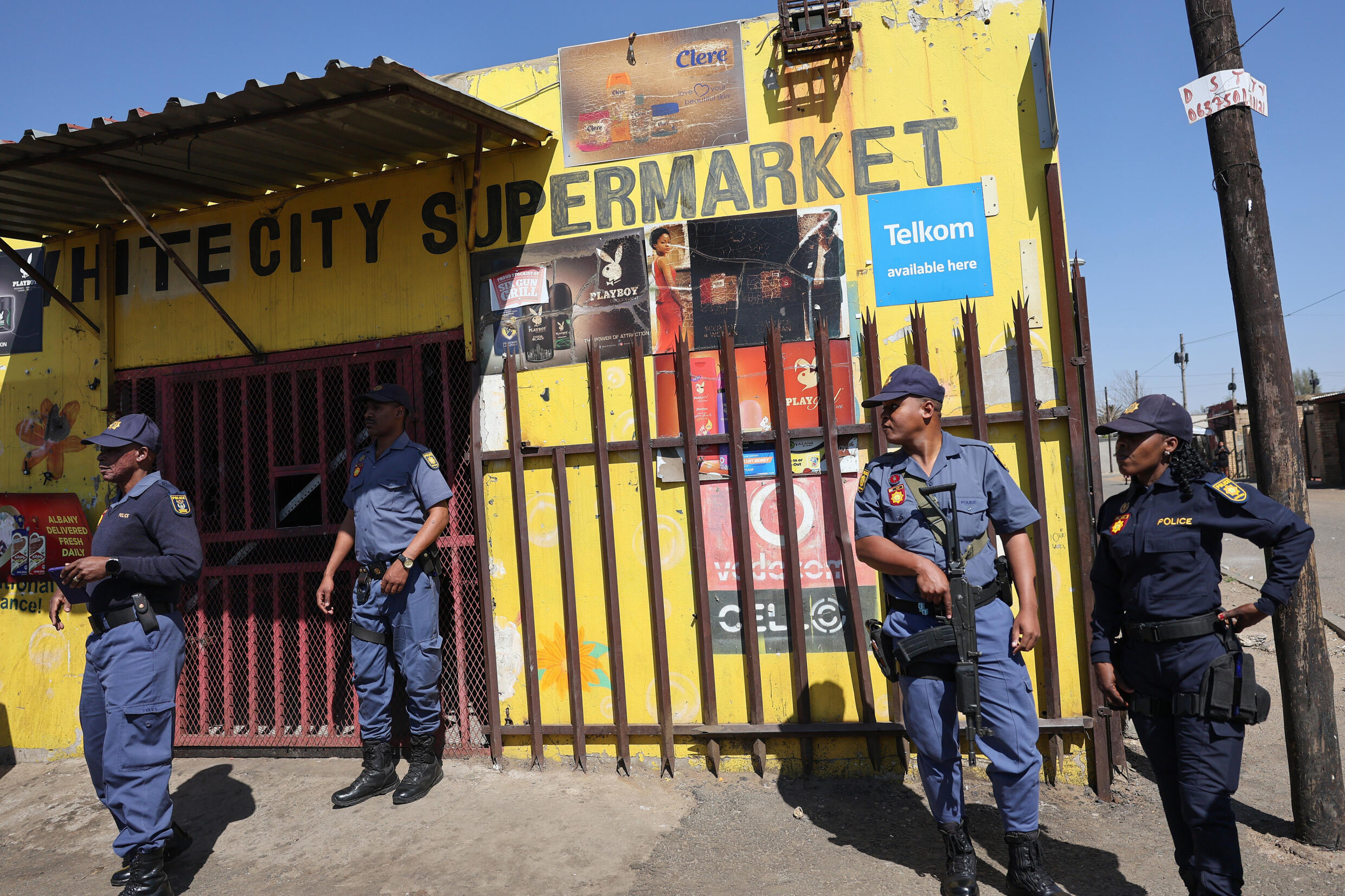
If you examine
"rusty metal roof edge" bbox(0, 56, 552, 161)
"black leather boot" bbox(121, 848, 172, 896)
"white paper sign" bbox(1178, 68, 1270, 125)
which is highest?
"rusty metal roof edge" bbox(0, 56, 552, 161)

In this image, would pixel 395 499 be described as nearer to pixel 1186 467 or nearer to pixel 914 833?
pixel 914 833

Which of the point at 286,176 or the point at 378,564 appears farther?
the point at 286,176

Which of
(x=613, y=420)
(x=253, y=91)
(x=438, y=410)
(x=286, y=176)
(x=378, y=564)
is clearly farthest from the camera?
(x=438, y=410)

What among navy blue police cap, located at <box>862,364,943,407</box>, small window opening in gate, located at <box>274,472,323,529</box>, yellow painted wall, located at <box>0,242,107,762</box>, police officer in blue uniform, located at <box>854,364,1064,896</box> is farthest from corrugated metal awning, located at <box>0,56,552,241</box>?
police officer in blue uniform, located at <box>854,364,1064,896</box>

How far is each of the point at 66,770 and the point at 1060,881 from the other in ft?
18.2

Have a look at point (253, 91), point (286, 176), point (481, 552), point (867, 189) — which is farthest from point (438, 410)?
point (867, 189)

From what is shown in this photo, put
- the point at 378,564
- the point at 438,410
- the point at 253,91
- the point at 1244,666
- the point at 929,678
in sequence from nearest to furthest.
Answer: the point at 1244,666 → the point at 929,678 → the point at 253,91 → the point at 378,564 → the point at 438,410

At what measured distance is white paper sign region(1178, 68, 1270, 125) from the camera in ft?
11.2

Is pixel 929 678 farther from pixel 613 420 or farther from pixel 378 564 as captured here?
pixel 378 564

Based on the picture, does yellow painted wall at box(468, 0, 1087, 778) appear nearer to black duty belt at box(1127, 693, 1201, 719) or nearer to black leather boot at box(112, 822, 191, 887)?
black duty belt at box(1127, 693, 1201, 719)

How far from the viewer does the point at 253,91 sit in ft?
11.7

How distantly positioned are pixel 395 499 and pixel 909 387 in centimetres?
261

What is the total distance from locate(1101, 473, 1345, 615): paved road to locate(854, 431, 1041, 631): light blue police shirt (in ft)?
8.81

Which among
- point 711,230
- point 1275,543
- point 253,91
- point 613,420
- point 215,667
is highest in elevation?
point 253,91
